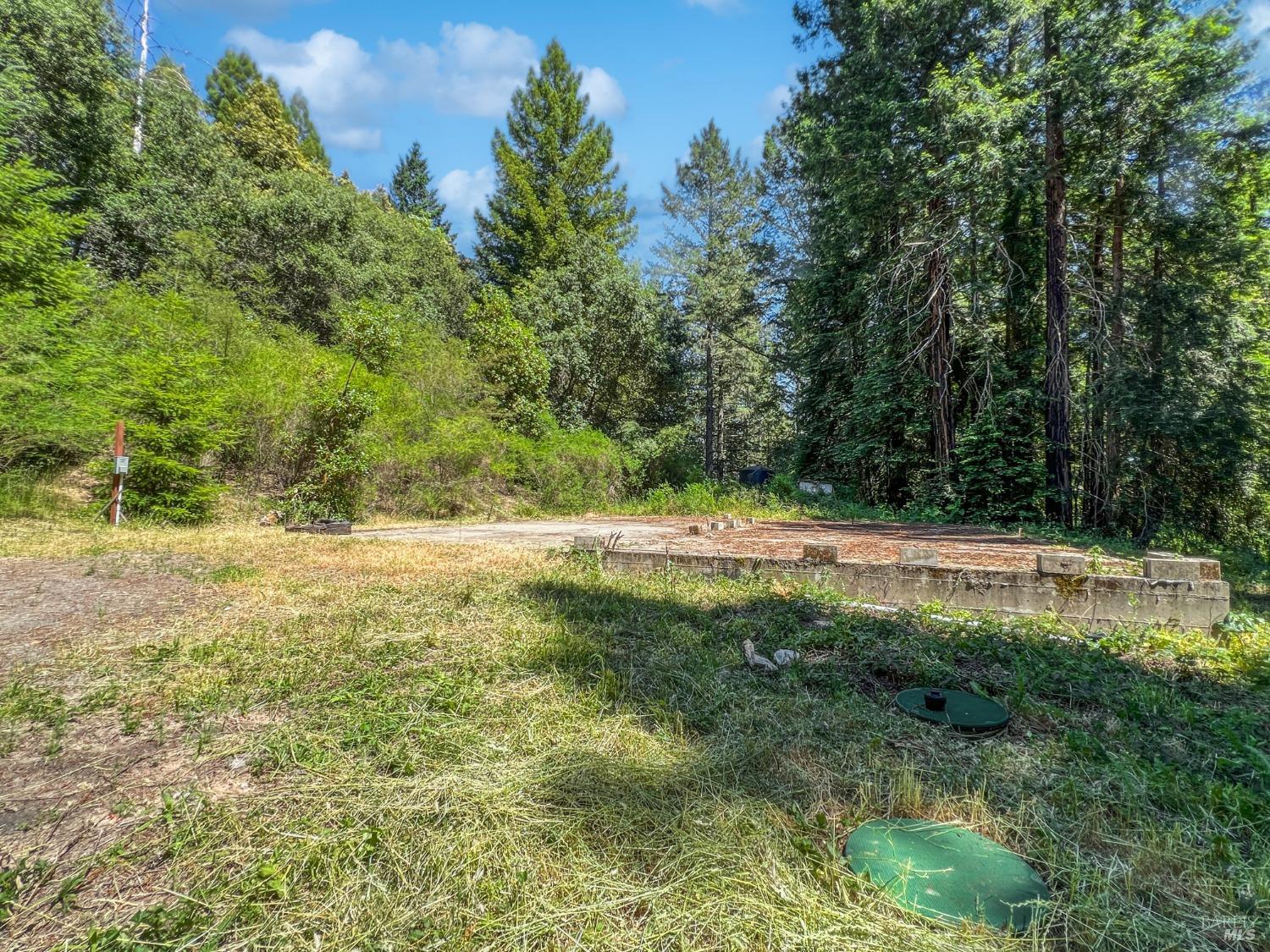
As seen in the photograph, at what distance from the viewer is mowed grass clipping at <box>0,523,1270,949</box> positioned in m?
1.15

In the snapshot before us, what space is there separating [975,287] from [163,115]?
18.0 metres

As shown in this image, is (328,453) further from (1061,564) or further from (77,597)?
(1061,564)

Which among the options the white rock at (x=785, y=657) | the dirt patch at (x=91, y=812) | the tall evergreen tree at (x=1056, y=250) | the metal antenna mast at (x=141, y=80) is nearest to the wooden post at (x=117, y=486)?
the dirt patch at (x=91, y=812)

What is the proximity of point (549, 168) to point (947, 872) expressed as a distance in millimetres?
20472

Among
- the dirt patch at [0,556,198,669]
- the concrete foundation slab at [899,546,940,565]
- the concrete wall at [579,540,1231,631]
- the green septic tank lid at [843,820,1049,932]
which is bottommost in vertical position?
the green septic tank lid at [843,820,1049,932]

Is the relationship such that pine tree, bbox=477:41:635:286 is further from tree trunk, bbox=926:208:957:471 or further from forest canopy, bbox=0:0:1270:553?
tree trunk, bbox=926:208:957:471

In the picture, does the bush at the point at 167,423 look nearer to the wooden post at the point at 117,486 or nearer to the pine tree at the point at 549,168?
the wooden post at the point at 117,486

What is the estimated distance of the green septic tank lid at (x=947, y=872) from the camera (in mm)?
1210

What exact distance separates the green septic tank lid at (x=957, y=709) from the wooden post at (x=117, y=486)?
7.45 metres

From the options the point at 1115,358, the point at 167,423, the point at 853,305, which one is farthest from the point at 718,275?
the point at 167,423

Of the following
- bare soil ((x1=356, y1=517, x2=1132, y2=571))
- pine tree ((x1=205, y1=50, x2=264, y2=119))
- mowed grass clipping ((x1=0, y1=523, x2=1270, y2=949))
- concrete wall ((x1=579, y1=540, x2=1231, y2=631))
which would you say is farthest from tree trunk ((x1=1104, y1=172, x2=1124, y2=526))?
pine tree ((x1=205, y1=50, x2=264, y2=119))

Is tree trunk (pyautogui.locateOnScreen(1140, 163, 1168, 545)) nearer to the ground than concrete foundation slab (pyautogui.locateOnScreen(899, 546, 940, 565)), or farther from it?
farther from it

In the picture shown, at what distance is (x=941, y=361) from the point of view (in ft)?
31.2

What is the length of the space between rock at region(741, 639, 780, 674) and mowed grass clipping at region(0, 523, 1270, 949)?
2.8 inches
